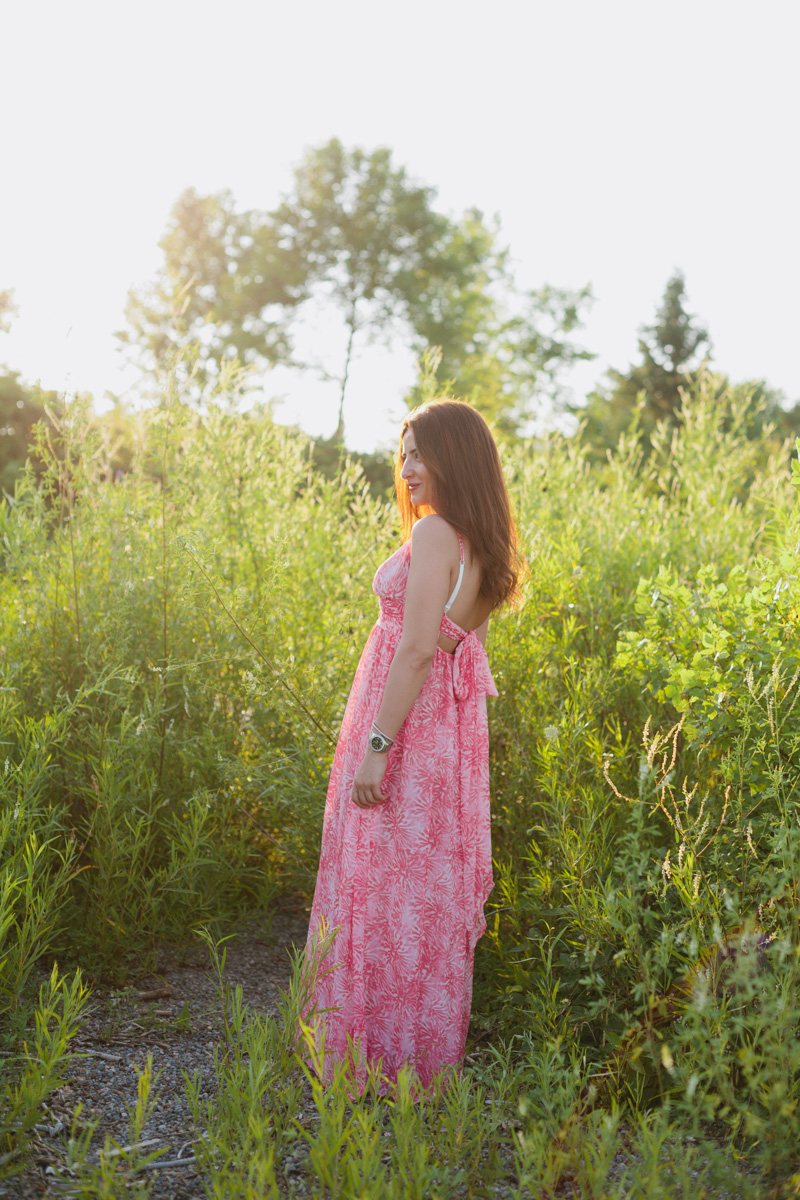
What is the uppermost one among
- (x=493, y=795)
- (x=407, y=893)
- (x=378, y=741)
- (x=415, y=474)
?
(x=415, y=474)

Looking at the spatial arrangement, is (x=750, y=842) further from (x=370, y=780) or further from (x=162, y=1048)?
(x=162, y=1048)

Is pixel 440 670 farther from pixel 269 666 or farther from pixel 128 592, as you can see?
pixel 128 592

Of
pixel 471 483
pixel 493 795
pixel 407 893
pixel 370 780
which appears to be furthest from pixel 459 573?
pixel 493 795

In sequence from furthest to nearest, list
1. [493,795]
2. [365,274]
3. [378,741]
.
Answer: [365,274] < [493,795] < [378,741]

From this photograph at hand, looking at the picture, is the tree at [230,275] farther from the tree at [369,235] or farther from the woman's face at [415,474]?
the woman's face at [415,474]

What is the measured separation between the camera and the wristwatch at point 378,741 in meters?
2.20

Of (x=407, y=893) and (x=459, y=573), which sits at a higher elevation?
(x=459, y=573)

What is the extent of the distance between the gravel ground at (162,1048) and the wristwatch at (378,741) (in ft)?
2.85

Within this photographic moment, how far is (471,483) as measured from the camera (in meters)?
2.33

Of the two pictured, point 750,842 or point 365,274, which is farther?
point 365,274

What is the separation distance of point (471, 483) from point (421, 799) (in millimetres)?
879

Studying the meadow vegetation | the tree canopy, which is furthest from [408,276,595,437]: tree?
the meadow vegetation

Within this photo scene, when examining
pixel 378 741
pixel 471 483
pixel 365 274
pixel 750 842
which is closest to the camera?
pixel 750 842

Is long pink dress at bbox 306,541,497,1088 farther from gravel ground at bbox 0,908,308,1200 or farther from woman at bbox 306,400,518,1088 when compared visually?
gravel ground at bbox 0,908,308,1200
